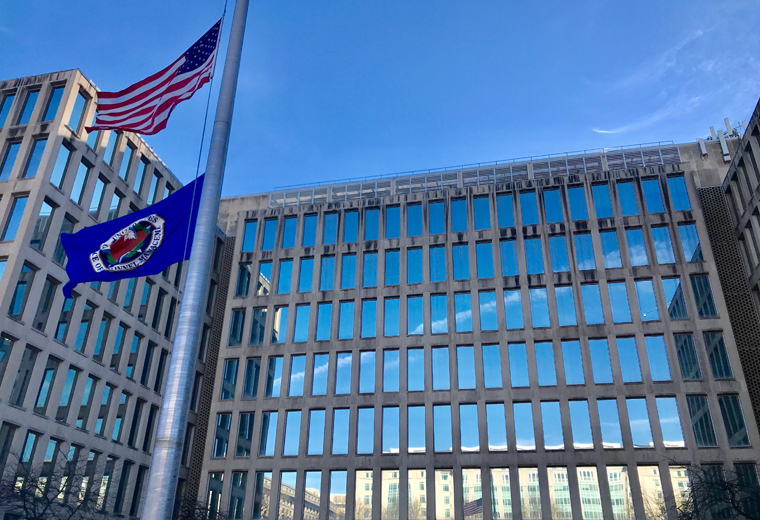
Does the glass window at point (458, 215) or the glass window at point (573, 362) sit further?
the glass window at point (458, 215)

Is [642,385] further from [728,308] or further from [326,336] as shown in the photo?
[326,336]

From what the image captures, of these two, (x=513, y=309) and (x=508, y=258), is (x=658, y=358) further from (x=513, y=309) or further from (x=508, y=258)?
(x=508, y=258)

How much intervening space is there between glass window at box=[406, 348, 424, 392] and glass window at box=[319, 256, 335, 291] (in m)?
8.84

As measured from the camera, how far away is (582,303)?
48188mm

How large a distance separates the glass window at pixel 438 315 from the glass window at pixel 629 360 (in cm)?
1244

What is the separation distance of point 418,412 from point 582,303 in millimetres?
14388

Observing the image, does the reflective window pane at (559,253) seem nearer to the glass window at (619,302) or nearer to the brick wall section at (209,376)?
the glass window at (619,302)

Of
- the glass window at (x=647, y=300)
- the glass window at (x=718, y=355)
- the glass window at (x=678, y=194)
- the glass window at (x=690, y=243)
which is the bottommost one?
the glass window at (x=718, y=355)

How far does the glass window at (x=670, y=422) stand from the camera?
42594 millimetres

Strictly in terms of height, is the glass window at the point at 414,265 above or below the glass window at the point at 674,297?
above

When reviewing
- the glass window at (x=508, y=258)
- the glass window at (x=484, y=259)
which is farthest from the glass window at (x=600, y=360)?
the glass window at (x=484, y=259)

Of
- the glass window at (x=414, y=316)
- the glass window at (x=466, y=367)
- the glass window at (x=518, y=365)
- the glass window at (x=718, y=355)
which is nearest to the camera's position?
the glass window at (x=718, y=355)

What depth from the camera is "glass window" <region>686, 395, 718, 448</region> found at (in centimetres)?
4216

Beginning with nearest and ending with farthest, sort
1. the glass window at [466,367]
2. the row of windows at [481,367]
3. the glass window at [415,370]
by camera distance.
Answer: the row of windows at [481,367]
the glass window at [466,367]
the glass window at [415,370]
